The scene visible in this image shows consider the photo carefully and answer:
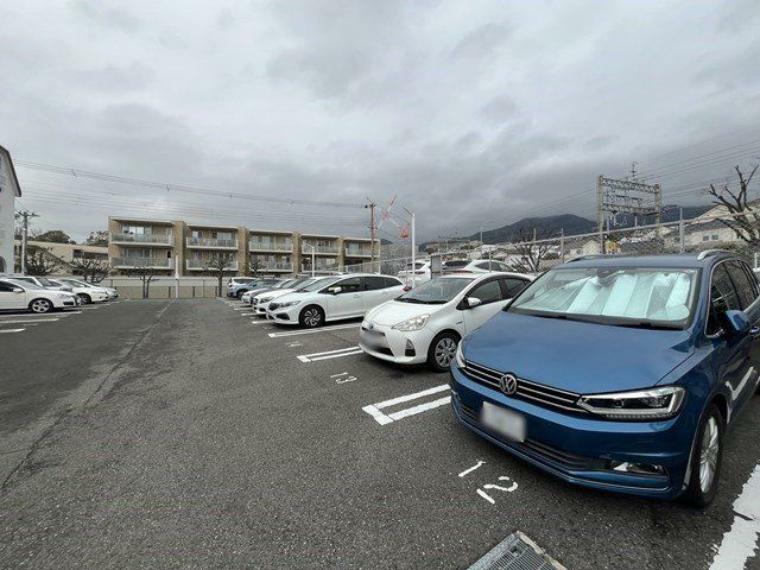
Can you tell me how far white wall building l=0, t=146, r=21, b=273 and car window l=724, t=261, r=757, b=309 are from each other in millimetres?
39752

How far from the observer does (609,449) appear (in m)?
1.91

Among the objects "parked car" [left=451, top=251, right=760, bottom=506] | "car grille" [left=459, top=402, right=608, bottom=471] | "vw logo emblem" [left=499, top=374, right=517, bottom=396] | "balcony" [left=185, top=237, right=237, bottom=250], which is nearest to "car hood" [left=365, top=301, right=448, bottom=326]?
"parked car" [left=451, top=251, right=760, bottom=506]

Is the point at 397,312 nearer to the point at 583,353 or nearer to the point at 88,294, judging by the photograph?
the point at 583,353

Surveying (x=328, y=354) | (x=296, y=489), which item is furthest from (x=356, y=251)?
(x=296, y=489)

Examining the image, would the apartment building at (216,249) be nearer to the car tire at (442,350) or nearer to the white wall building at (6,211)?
the white wall building at (6,211)

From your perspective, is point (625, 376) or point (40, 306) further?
point (40, 306)

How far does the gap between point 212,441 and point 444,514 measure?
2.16m

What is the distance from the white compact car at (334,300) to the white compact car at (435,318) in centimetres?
404

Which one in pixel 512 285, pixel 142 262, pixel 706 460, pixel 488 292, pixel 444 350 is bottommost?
pixel 706 460

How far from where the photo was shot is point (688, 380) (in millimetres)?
1991

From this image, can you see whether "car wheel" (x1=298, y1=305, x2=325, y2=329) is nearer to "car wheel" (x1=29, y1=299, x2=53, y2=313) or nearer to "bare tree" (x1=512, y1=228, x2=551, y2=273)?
"bare tree" (x1=512, y1=228, x2=551, y2=273)

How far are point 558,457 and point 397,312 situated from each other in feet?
11.2

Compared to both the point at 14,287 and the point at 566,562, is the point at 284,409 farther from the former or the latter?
the point at 14,287

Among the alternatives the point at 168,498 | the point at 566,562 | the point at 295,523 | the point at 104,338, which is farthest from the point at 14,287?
the point at 566,562
